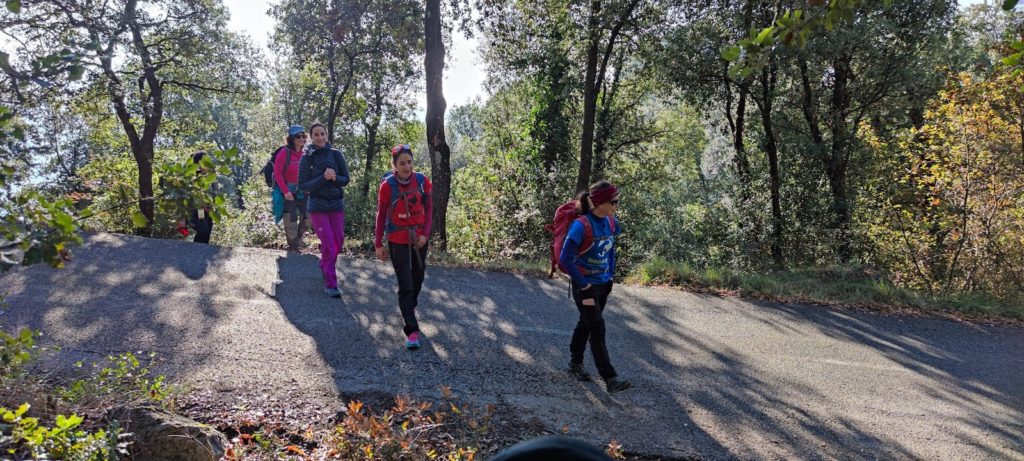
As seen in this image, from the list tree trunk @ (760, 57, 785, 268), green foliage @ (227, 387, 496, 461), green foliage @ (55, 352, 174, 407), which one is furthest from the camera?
tree trunk @ (760, 57, 785, 268)

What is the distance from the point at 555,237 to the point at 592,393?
137 centimetres

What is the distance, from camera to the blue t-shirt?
4.73 m

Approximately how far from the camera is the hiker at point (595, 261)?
15.6 ft

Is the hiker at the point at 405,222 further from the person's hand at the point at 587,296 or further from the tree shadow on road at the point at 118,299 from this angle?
the tree shadow on road at the point at 118,299

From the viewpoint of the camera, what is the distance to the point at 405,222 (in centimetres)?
544

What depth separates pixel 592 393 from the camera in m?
4.84

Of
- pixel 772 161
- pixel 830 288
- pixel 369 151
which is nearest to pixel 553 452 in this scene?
pixel 830 288

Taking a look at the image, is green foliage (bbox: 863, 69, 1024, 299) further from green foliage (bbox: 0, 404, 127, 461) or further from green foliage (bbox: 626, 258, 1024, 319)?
green foliage (bbox: 0, 404, 127, 461)

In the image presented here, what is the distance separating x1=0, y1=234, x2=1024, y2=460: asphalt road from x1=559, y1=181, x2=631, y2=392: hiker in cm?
35

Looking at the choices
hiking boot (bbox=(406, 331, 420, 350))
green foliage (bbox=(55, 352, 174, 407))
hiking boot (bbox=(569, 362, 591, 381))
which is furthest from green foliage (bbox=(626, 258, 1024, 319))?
green foliage (bbox=(55, 352, 174, 407))

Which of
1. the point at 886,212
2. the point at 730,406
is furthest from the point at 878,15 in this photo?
the point at 730,406

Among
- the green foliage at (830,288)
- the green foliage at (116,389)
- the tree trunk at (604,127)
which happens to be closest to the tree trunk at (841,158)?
the green foliage at (830,288)

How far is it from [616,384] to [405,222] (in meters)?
2.42

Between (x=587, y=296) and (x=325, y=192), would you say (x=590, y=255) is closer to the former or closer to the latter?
(x=587, y=296)
